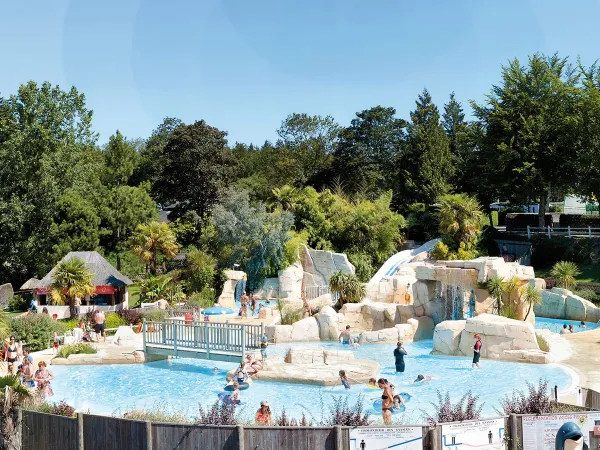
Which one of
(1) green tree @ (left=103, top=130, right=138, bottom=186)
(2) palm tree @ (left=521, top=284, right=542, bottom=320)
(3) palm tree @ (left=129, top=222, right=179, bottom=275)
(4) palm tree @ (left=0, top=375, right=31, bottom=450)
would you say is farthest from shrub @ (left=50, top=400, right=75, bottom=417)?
(1) green tree @ (left=103, top=130, right=138, bottom=186)

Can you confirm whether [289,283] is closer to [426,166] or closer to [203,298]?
[203,298]

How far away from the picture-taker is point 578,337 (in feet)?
79.5

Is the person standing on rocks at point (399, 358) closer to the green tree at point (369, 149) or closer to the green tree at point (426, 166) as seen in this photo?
the green tree at point (426, 166)

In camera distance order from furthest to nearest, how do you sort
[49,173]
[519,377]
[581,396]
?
[49,173] < [519,377] < [581,396]

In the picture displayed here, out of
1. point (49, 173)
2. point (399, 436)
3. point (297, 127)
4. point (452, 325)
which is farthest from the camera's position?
point (297, 127)

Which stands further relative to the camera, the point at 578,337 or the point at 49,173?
the point at 49,173

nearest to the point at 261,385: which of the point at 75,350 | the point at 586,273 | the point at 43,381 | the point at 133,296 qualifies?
the point at 43,381

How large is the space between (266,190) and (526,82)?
766 inches

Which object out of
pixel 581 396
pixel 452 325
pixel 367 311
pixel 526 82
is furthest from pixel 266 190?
pixel 581 396

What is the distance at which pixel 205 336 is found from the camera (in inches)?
862

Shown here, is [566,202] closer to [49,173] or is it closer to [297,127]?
[297,127]

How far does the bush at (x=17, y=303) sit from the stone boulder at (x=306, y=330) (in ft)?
56.8

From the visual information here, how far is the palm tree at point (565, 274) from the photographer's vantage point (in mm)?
31688

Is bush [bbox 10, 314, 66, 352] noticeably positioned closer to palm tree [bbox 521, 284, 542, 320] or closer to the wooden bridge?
the wooden bridge
